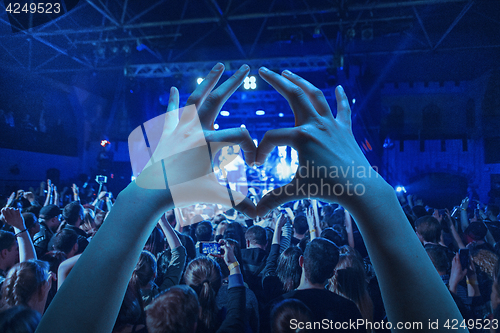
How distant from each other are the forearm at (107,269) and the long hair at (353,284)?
75.0 inches

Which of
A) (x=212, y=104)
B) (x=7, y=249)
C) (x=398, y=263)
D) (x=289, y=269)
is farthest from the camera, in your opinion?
(x=7, y=249)

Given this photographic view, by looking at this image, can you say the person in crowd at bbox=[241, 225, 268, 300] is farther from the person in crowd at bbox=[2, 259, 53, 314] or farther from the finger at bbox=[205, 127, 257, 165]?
the finger at bbox=[205, 127, 257, 165]

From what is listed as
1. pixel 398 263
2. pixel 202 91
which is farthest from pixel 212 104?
pixel 398 263

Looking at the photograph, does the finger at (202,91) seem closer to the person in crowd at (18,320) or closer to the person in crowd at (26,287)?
the person in crowd at (18,320)

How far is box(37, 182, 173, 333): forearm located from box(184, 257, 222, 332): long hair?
1353 millimetres

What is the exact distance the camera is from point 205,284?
206 centimetres

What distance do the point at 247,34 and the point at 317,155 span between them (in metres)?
12.3

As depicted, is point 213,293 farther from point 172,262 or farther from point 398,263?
point 398,263

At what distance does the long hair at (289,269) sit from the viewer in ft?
8.07

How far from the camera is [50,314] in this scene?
639 mm

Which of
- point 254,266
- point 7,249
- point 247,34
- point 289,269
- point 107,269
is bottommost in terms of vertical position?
point 254,266

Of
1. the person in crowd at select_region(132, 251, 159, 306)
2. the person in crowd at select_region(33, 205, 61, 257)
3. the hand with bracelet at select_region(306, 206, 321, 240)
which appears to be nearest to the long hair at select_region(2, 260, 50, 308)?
the person in crowd at select_region(132, 251, 159, 306)

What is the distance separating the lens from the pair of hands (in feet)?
2.58

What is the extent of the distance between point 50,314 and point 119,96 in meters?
14.3
